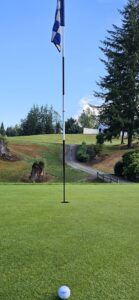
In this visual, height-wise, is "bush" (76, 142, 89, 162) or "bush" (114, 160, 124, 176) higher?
"bush" (76, 142, 89, 162)

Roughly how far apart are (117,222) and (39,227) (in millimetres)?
1559

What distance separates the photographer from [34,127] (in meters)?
112

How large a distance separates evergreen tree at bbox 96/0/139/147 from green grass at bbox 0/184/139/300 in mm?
43394

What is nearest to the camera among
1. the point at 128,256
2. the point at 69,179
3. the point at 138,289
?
the point at 138,289

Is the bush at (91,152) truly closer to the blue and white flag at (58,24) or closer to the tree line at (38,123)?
the blue and white flag at (58,24)

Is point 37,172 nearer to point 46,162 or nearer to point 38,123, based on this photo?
point 46,162

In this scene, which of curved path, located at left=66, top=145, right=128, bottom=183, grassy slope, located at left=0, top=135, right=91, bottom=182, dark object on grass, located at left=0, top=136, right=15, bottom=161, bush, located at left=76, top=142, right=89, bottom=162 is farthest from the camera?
bush, located at left=76, top=142, right=89, bottom=162

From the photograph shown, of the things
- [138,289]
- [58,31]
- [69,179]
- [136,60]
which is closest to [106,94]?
[136,60]

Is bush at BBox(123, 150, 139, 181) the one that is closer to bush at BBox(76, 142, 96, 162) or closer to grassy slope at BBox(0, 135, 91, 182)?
grassy slope at BBox(0, 135, 91, 182)

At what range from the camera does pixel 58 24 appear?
13.9 m

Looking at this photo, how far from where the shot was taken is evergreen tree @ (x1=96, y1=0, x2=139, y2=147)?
52.4 meters

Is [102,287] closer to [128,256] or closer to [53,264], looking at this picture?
[53,264]

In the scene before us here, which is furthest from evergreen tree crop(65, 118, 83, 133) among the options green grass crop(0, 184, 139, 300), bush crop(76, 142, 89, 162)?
green grass crop(0, 184, 139, 300)

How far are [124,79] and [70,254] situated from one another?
48920mm
